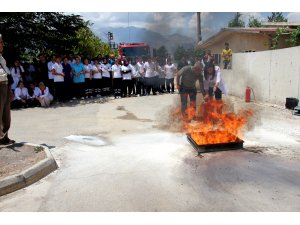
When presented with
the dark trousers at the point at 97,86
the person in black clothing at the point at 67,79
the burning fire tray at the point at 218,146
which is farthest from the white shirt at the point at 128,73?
the burning fire tray at the point at 218,146

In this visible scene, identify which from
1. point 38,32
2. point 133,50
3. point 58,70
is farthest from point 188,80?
point 133,50

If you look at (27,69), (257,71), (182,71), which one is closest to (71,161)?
(182,71)

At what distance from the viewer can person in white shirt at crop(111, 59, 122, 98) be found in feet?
47.8

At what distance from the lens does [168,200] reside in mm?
4199

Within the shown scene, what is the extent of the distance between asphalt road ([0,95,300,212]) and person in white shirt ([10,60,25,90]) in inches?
153

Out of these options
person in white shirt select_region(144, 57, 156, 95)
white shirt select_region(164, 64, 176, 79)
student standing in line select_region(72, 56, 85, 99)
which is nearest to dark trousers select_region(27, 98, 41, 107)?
student standing in line select_region(72, 56, 85, 99)

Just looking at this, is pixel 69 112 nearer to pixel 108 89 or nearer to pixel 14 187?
pixel 108 89

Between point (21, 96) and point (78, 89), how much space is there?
8.44 feet

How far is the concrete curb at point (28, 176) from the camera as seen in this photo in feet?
15.2

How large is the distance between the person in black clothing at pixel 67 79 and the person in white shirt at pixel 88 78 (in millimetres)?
781

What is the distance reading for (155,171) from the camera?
5.25 meters

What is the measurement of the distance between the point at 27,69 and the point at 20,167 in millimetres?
8555

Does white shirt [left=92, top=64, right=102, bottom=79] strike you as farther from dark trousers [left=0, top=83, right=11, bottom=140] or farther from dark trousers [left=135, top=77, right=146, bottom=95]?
dark trousers [left=0, top=83, right=11, bottom=140]

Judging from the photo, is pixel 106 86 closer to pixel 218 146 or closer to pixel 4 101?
Answer: pixel 4 101
